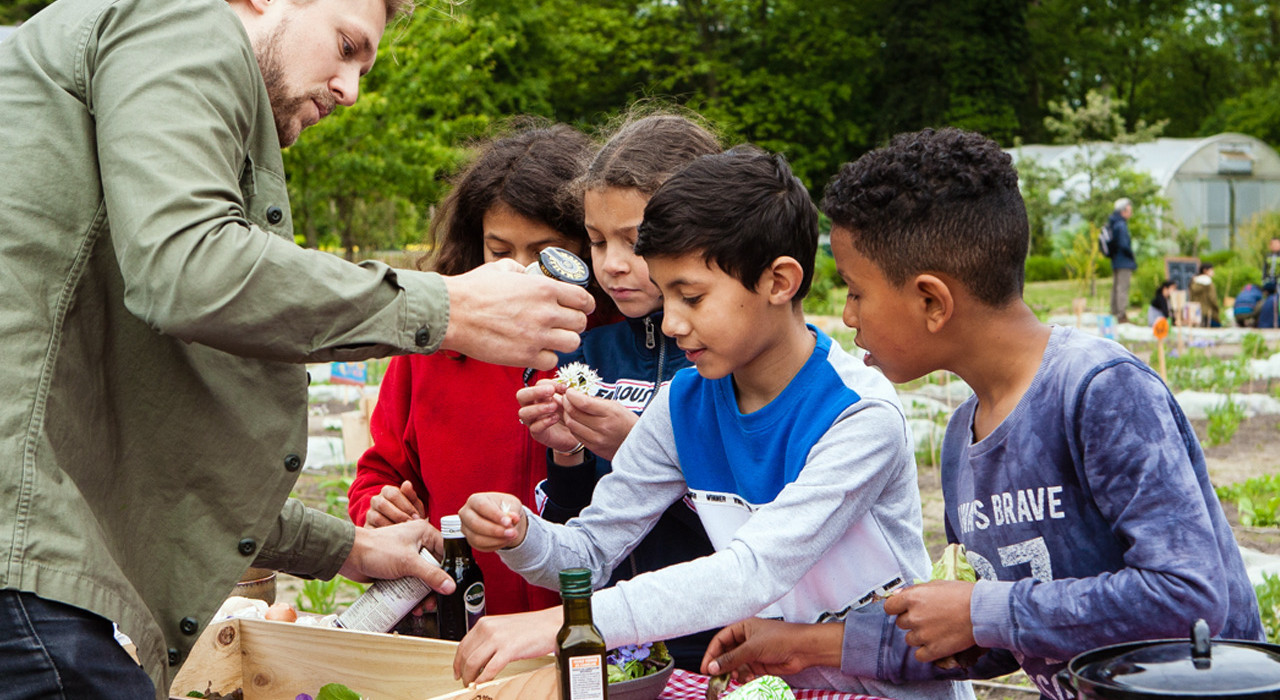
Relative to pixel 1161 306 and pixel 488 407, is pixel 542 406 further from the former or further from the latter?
pixel 1161 306

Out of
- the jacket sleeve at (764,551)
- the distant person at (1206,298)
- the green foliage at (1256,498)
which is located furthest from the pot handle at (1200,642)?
→ the distant person at (1206,298)

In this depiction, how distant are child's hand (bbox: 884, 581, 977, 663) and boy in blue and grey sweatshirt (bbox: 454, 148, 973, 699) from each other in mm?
183

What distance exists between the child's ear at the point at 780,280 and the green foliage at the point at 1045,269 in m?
22.6

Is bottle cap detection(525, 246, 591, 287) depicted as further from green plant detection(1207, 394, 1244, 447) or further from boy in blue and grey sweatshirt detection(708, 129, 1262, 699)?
green plant detection(1207, 394, 1244, 447)

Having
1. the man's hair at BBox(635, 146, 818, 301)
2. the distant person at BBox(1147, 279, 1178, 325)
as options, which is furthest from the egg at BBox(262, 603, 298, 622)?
the distant person at BBox(1147, 279, 1178, 325)

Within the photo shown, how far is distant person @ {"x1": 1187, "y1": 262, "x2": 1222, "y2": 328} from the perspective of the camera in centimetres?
1499

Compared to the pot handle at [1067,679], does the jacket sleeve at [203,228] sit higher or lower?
higher

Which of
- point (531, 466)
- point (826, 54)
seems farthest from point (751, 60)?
point (531, 466)

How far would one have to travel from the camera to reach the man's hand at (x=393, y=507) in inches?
101

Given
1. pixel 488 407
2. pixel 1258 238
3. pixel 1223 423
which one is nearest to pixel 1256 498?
pixel 1223 423

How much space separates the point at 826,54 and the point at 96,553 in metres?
32.2

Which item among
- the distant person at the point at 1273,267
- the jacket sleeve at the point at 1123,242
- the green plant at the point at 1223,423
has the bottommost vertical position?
the distant person at the point at 1273,267

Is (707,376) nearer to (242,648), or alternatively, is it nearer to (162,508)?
(162,508)

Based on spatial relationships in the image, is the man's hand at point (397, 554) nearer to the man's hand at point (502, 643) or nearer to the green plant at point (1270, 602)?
the man's hand at point (502, 643)
